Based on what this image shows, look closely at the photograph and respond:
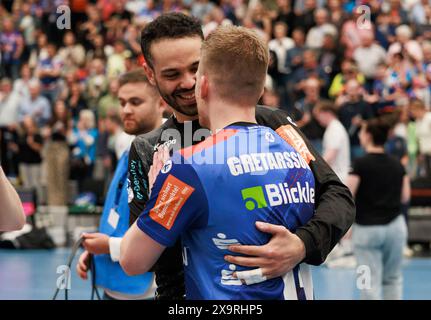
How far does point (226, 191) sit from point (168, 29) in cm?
100

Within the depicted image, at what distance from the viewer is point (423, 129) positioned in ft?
46.4

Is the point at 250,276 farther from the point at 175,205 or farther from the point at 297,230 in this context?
the point at 175,205

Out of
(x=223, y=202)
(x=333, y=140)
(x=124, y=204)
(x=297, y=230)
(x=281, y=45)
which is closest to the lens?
(x=223, y=202)

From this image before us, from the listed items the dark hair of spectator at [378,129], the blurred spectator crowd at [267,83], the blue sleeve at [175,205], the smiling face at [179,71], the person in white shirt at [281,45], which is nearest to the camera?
the blue sleeve at [175,205]

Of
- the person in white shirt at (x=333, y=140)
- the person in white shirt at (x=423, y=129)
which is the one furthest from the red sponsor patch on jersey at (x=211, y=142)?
the person in white shirt at (x=423, y=129)

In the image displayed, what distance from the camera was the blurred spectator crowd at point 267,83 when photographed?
47.1ft

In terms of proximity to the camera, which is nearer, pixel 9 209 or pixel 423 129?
pixel 9 209

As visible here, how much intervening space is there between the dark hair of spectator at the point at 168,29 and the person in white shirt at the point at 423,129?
1089 cm

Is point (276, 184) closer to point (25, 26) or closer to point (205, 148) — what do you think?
point (205, 148)

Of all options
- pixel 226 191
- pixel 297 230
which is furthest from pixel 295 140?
pixel 226 191

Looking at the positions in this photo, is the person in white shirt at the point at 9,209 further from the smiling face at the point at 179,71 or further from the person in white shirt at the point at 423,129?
the person in white shirt at the point at 423,129

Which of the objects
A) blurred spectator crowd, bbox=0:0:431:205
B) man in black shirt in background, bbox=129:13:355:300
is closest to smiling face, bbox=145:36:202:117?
man in black shirt in background, bbox=129:13:355:300

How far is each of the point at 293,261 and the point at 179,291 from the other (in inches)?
22.2
